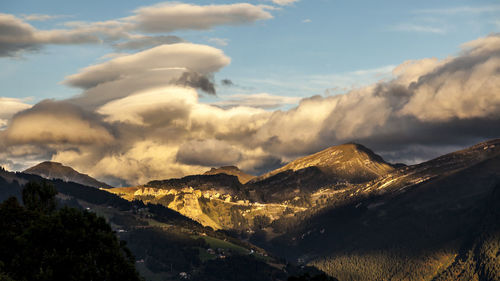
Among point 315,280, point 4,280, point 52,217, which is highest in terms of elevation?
point 52,217

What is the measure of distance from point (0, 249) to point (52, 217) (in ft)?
61.4

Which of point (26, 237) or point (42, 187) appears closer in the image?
point (26, 237)

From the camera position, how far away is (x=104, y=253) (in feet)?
433

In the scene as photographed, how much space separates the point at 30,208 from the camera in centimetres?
17838

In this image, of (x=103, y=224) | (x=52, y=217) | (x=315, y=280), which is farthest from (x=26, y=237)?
(x=315, y=280)

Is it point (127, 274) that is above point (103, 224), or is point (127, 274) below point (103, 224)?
below

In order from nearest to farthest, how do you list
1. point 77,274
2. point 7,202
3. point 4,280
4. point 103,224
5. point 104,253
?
point 4,280
point 77,274
point 104,253
point 103,224
point 7,202

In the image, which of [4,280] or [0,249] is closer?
[4,280]

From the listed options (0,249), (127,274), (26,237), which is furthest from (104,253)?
(0,249)

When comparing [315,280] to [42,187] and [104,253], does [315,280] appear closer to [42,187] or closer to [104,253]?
[104,253]

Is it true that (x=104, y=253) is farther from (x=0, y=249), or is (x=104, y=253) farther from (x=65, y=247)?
(x=0, y=249)

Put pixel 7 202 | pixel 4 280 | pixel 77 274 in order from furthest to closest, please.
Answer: pixel 7 202, pixel 77 274, pixel 4 280

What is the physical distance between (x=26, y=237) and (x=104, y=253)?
58.1ft

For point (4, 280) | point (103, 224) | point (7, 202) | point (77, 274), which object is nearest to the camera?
point (4, 280)
